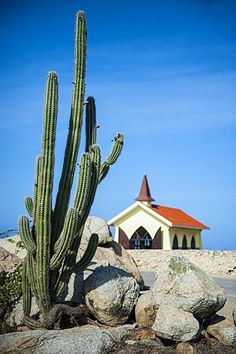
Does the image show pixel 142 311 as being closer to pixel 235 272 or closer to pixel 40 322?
pixel 40 322

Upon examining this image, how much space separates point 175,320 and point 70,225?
219 centimetres

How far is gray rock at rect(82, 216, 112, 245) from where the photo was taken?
1211 centimetres

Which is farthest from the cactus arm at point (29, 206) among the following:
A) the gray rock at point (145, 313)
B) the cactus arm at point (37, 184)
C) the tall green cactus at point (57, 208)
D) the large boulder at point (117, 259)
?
the large boulder at point (117, 259)

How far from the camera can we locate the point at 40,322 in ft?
24.5

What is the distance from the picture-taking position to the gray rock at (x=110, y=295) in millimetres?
7699

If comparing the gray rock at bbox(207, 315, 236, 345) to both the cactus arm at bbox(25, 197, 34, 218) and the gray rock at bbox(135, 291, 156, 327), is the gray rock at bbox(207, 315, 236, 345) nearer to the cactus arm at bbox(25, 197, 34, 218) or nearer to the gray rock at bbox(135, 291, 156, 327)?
the gray rock at bbox(135, 291, 156, 327)

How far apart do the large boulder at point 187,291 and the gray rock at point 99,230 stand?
3.78 m

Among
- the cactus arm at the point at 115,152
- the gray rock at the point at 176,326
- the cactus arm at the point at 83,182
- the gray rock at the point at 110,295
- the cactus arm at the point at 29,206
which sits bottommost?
the gray rock at the point at 176,326

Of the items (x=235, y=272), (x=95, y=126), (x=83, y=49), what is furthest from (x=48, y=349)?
(x=235, y=272)

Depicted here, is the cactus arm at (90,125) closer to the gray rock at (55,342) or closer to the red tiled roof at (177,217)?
the gray rock at (55,342)

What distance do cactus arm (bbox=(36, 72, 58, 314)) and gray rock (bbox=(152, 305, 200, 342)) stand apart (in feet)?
6.51

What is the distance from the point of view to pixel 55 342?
22.0 feet

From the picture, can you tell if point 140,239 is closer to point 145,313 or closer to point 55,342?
point 145,313

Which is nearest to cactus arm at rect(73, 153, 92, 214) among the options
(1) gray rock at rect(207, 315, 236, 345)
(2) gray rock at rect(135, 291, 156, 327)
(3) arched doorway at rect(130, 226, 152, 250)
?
(2) gray rock at rect(135, 291, 156, 327)
